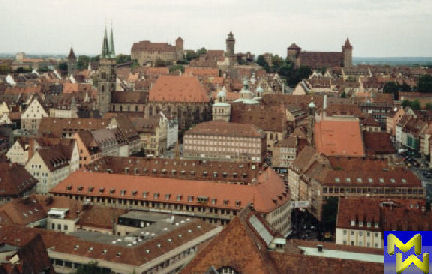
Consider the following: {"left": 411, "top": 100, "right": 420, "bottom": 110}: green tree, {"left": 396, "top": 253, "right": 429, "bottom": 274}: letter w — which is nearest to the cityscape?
{"left": 396, "top": 253, "right": 429, "bottom": 274}: letter w

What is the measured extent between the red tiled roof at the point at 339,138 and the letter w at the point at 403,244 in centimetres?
9410

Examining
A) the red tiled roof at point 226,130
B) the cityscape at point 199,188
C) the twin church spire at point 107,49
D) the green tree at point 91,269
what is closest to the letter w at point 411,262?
the cityscape at point 199,188

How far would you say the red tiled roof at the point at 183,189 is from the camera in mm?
73188

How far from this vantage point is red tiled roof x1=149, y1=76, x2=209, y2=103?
Result: 159 meters

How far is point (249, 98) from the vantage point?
166 metres

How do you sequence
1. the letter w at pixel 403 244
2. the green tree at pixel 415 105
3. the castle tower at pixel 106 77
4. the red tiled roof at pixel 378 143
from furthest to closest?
the green tree at pixel 415 105, the castle tower at pixel 106 77, the red tiled roof at pixel 378 143, the letter w at pixel 403 244

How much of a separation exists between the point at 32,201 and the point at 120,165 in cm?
2139

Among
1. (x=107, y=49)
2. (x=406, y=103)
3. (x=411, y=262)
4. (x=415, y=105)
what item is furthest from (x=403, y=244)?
(x=406, y=103)

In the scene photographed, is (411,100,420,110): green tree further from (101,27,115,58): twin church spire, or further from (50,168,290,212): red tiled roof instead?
(50,168,290,212): red tiled roof

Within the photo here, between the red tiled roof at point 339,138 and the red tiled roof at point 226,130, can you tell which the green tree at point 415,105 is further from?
the red tiled roof at point 339,138

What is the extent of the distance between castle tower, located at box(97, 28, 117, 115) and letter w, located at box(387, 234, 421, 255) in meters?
152

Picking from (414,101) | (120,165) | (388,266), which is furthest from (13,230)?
(414,101)

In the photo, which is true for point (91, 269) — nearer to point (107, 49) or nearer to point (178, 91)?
point (178, 91)

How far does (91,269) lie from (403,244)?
1820 inches
